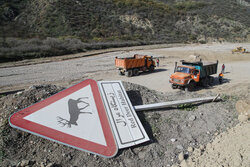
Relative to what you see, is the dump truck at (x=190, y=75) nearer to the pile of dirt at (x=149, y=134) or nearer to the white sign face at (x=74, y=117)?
the pile of dirt at (x=149, y=134)

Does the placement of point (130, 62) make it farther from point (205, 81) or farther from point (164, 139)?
point (164, 139)

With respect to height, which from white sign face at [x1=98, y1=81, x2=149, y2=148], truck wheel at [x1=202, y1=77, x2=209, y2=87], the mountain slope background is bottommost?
truck wheel at [x1=202, y1=77, x2=209, y2=87]

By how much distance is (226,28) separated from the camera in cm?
5838

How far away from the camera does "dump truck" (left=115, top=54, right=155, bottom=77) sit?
60.6 feet

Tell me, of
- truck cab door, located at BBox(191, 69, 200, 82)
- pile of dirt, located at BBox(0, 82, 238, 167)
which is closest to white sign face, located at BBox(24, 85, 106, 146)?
pile of dirt, located at BBox(0, 82, 238, 167)

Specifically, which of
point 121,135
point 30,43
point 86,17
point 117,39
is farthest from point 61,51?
point 121,135

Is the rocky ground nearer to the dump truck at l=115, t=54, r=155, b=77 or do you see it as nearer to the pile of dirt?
the pile of dirt

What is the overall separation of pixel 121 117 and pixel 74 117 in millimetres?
1592

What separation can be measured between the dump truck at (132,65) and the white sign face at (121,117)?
10539mm

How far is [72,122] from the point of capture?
5.82 meters

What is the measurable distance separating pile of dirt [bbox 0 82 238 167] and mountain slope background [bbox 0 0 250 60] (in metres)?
22.3

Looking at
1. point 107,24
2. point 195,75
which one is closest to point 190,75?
point 195,75

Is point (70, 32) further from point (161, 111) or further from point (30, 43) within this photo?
point (161, 111)

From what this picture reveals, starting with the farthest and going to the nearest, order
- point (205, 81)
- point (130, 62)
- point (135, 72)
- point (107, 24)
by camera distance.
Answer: point (107, 24) < point (135, 72) < point (130, 62) < point (205, 81)
